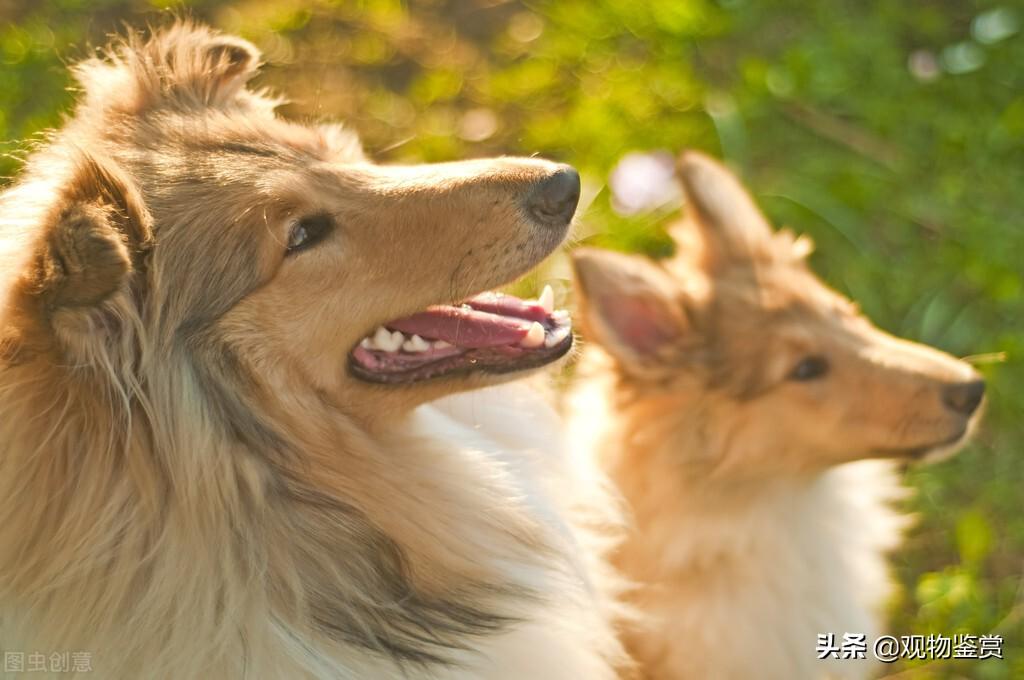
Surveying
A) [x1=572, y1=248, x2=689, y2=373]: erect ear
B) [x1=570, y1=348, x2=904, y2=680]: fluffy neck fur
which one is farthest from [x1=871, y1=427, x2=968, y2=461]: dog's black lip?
[x1=572, y1=248, x2=689, y2=373]: erect ear

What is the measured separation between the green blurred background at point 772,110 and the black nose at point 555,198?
187 cm

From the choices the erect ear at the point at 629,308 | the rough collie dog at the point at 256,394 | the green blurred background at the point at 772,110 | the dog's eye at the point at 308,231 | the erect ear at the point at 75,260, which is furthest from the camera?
the green blurred background at the point at 772,110

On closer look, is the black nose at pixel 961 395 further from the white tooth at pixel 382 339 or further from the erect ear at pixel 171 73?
the erect ear at pixel 171 73

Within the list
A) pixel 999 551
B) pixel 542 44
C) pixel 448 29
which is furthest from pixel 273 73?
pixel 999 551


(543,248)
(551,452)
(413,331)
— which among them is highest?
(543,248)

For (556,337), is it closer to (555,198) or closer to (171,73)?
(555,198)

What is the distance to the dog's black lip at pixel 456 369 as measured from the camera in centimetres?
233

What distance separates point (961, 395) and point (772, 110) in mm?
2267

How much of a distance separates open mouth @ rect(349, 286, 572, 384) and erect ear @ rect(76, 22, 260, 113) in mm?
759

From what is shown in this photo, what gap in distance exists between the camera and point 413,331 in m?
2.46

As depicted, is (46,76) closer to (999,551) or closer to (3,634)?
(3,634)

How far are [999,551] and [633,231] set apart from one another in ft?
6.29

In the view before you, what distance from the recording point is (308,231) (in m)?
2.31

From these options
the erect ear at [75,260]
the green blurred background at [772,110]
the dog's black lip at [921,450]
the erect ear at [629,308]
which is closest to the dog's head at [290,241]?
the erect ear at [75,260]
